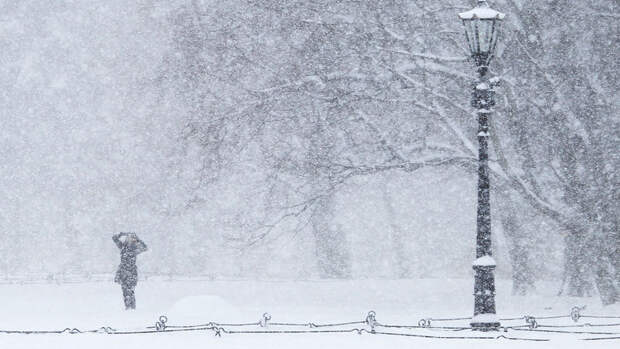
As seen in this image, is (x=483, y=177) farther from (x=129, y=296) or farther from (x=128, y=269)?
(x=129, y=296)

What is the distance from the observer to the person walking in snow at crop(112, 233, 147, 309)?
83.1ft

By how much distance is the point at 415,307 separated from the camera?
25203mm

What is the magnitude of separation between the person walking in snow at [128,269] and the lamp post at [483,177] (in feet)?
35.8

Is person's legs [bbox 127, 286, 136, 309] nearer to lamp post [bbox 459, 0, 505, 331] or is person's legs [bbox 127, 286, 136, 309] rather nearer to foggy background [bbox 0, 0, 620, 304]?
foggy background [bbox 0, 0, 620, 304]

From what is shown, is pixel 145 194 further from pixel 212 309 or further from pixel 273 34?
pixel 212 309

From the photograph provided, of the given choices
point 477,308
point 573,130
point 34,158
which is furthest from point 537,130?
point 34,158

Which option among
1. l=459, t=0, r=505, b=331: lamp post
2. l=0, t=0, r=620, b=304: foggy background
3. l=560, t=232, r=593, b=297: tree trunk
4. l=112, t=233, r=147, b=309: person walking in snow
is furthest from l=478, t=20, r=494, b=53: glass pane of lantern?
l=112, t=233, r=147, b=309: person walking in snow

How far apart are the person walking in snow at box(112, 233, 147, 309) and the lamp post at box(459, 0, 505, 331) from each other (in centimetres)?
1093

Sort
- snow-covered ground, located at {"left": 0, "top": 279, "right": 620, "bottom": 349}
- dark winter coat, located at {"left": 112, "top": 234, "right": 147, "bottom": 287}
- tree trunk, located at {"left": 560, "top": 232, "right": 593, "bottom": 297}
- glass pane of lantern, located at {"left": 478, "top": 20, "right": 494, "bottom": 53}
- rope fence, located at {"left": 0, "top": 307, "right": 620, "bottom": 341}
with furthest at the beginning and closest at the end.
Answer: dark winter coat, located at {"left": 112, "top": 234, "right": 147, "bottom": 287}, tree trunk, located at {"left": 560, "top": 232, "right": 593, "bottom": 297}, glass pane of lantern, located at {"left": 478, "top": 20, "right": 494, "bottom": 53}, snow-covered ground, located at {"left": 0, "top": 279, "right": 620, "bottom": 349}, rope fence, located at {"left": 0, "top": 307, "right": 620, "bottom": 341}

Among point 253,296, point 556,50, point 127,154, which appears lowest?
point 253,296

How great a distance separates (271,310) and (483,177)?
31.3ft

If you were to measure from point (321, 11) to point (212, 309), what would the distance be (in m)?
6.28

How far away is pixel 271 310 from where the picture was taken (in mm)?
24750

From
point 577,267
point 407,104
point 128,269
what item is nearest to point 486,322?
point 407,104
